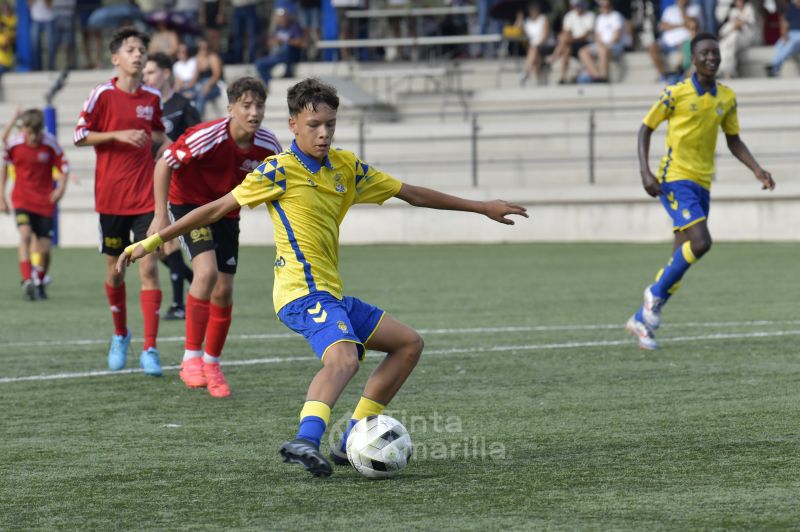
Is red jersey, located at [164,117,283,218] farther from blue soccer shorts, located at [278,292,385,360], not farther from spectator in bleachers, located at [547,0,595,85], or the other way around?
spectator in bleachers, located at [547,0,595,85]

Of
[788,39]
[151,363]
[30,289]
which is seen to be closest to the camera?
[151,363]

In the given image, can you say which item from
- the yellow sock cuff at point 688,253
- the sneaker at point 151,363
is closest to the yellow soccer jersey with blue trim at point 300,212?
the sneaker at point 151,363

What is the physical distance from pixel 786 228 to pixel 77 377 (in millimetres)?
14714

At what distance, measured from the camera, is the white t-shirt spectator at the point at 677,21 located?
81.6 feet

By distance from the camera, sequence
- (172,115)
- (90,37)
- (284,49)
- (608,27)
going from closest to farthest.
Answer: (172,115), (608,27), (284,49), (90,37)

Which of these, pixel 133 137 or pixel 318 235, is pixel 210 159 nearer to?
pixel 133 137

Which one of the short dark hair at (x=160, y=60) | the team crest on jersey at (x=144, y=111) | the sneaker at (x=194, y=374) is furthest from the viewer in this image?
the short dark hair at (x=160, y=60)

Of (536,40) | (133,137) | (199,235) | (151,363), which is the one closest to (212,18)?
(536,40)

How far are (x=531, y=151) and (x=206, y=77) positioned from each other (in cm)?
666

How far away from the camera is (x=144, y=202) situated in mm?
9578

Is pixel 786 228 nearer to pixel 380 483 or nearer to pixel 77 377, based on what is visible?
pixel 77 377

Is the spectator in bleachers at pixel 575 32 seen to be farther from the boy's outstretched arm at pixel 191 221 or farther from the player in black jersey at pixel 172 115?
the boy's outstretched arm at pixel 191 221

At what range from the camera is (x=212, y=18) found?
30.3 metres

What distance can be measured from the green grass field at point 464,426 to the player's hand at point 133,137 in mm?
1501
